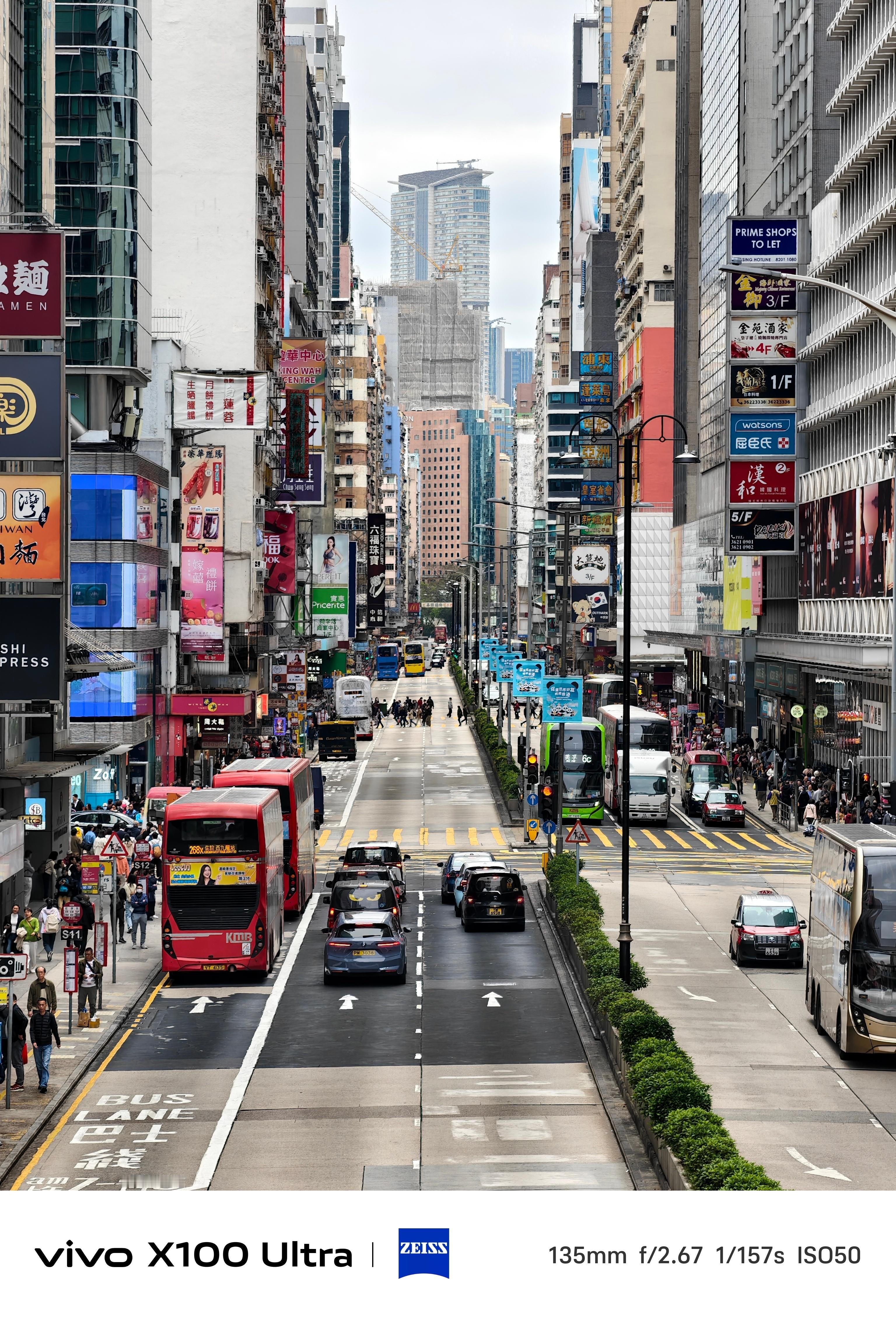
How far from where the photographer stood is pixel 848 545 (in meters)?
71.4

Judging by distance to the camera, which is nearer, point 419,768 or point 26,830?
point 26,830

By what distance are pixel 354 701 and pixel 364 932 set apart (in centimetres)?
7751

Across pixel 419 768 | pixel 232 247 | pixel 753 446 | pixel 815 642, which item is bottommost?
pixel 419 768

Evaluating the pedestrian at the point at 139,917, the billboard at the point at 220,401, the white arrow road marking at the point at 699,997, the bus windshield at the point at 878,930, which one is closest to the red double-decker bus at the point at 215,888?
the pedestrian at the point at 139,917

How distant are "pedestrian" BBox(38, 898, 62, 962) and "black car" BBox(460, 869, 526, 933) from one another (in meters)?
10.1

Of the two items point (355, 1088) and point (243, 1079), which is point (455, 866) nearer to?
point (243, 1079)

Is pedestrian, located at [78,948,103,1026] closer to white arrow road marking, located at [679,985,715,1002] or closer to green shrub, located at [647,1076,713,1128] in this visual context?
white arrow road marking, located at [679,985,715,1002]

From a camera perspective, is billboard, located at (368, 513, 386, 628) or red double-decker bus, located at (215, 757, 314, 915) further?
billboard, located at (368, 513, 386, 628)

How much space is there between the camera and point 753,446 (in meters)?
82.3

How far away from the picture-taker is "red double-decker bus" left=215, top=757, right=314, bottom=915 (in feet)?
145

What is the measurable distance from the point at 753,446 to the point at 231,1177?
6437 centimetres
